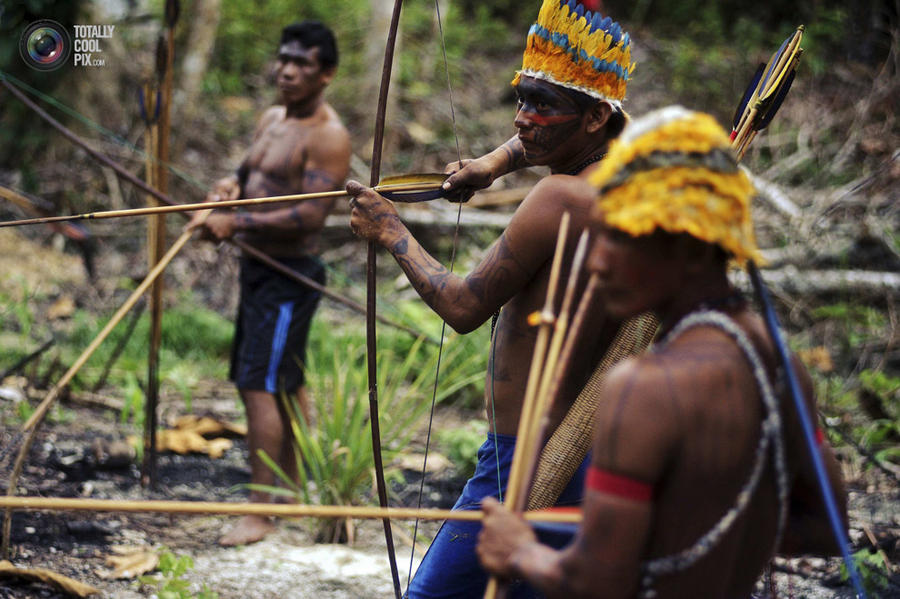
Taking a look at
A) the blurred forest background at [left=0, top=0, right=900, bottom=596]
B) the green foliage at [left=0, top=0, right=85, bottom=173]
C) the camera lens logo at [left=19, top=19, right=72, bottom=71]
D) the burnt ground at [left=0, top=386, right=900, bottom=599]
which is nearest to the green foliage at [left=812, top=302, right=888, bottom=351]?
the blurred forest background at [left=0, top=0, right=900, bottom=596]

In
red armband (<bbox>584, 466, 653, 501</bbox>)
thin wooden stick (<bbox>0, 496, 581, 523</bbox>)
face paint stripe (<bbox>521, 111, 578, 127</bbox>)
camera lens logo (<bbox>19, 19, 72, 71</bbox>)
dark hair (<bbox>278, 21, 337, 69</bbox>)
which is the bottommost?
thin wooden stick (<bbox>0, 496, 581, 523</bbox>)

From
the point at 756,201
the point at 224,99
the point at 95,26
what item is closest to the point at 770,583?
the point at 756,201

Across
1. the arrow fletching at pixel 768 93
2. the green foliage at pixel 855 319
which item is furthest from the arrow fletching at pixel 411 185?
the green foliage at pixel 855 319

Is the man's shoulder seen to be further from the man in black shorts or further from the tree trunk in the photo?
the tree trunk

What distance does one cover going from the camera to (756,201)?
771 cm

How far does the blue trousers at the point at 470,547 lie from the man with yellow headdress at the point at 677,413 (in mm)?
776

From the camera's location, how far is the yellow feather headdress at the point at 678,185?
5.14 feet

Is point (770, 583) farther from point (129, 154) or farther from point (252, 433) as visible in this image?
point (129, 154)

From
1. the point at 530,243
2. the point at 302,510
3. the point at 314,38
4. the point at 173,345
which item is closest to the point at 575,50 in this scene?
the point at 530,243

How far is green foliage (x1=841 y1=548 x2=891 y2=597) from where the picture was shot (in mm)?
3613

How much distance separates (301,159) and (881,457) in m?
3.56

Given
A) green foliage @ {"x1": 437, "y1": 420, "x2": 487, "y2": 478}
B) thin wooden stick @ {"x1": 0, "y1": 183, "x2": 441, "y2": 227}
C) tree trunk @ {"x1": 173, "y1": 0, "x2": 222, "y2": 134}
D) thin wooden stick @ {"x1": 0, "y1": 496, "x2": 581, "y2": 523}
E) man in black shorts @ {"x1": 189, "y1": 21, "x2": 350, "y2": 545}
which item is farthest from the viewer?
tree trunk @ {"x1": 173, "y1": 0, "x2": 222, "y2": 134}

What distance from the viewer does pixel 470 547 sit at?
8.14 ft

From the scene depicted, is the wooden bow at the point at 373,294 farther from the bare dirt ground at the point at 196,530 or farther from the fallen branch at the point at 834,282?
the fallen branch at the point at 834,282
